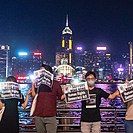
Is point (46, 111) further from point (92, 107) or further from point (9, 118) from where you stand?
point (92, 107)

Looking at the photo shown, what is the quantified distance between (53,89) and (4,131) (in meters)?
1.35

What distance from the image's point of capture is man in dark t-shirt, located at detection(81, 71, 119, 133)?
7020 millimetres

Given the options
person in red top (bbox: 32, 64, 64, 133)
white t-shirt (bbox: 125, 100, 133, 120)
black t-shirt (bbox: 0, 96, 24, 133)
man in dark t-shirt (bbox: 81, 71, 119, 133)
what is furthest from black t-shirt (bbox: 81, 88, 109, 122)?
black t-shirt (bbox: 0, 96, 24, 133)

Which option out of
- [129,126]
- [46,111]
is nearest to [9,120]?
[46,111]

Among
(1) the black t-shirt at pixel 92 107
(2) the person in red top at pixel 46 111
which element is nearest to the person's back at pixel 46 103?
(2) the person in red top at pixel 46 111

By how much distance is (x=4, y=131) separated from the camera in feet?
23.1

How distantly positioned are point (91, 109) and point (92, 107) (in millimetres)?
47

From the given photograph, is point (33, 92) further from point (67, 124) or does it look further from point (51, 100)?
point (67, 124)

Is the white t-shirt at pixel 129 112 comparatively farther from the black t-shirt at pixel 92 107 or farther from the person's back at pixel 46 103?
the person's back at pixel 46 103

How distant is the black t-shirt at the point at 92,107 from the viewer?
703 centimetres

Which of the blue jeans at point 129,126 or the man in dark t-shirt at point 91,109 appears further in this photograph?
the man in dark t-shirt at point 91,109

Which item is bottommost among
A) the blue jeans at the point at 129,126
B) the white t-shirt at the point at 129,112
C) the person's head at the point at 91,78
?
the blue jeans at the point at 129,126

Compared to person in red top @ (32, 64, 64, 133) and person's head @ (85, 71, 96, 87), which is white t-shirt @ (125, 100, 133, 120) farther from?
person in red top @ (32, 64, 64, 133)

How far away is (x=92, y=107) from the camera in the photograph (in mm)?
7074
